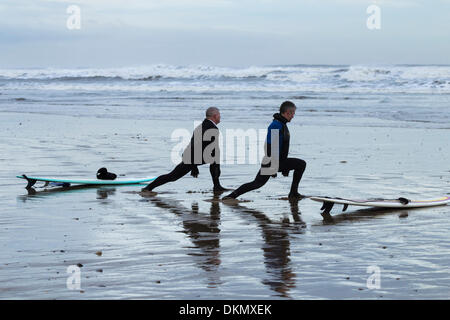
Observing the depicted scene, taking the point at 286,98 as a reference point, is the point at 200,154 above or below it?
below

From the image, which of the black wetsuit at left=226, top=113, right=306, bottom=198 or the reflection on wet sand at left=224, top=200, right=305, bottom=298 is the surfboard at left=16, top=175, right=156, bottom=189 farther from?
the reflection on wet sand at left=224, top=200, right=305, bottom=298

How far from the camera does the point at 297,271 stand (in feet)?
21.2

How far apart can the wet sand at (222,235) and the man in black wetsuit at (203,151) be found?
27cm

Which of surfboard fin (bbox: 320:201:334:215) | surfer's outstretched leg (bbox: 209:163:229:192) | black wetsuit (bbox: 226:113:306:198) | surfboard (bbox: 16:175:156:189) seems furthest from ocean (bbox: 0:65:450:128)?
surfboard fin (bbox: 320:201:334:215)

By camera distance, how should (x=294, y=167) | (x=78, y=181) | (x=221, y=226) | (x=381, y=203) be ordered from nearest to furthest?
(x=221, y=226) → (x=381, y=203) → (x=294, y=167) → (x=78, y=181)

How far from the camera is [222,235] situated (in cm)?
810

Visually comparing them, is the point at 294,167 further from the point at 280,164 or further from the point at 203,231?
the point at 203,231

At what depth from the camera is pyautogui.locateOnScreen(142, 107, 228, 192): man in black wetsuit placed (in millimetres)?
11148

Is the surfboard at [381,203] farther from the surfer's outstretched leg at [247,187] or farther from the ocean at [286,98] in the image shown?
the ocean at [286,98]

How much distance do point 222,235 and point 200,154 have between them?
330 cm

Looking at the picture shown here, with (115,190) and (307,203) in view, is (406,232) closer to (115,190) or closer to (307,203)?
(307,203)

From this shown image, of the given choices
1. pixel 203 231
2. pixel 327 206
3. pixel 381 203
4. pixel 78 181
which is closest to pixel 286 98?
pixel 78 181

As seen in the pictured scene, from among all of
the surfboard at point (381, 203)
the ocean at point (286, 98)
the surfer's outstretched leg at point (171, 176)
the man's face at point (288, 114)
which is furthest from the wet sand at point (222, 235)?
the ocean at point (286, 98)
